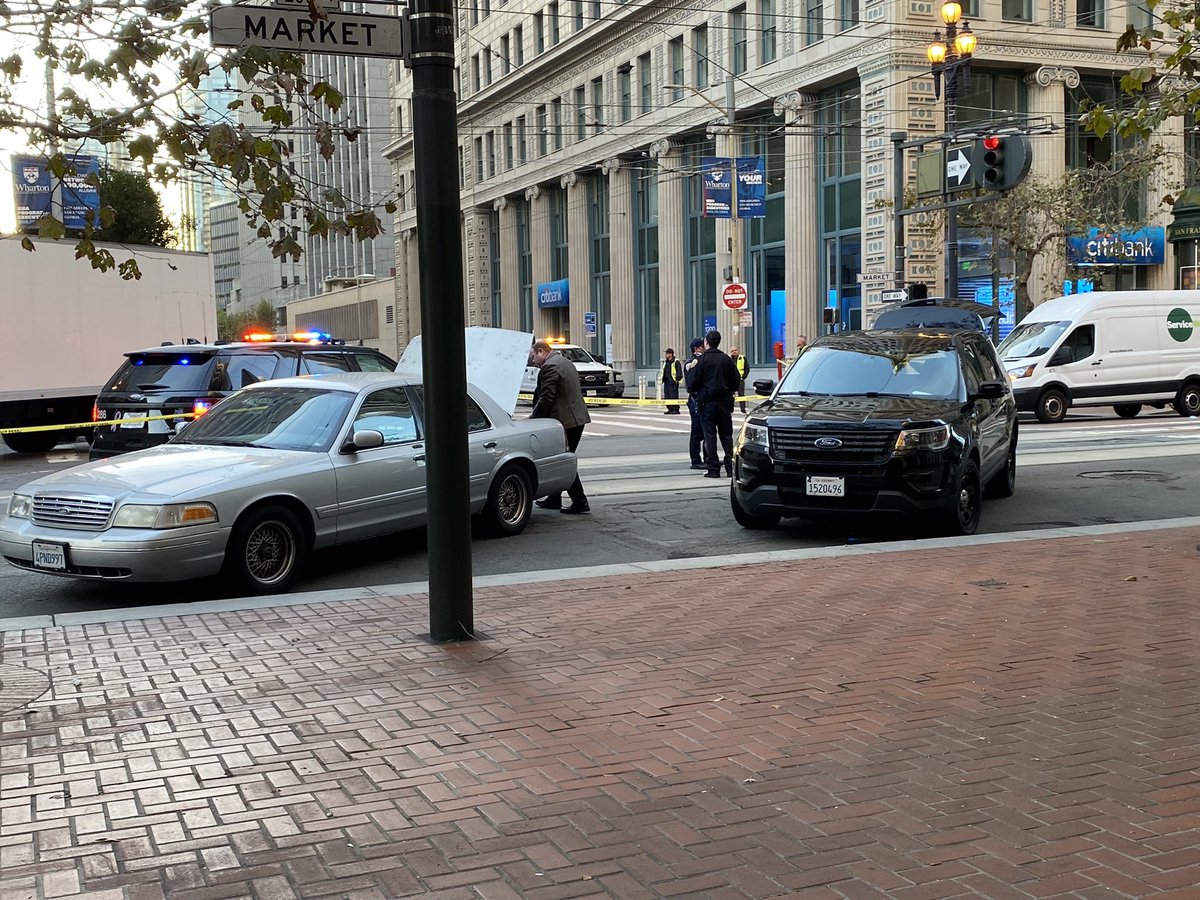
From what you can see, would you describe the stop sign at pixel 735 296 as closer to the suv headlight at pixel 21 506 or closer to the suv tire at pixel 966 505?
the suv tire at pixel 966 505

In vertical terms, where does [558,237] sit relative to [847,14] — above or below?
below

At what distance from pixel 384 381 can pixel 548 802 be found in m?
6.47

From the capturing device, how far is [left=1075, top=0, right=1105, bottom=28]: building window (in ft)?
133

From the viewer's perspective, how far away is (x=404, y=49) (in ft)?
21.9

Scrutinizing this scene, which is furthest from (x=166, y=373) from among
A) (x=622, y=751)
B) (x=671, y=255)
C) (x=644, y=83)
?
(x=644, y=83)

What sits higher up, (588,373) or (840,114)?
(840,114)

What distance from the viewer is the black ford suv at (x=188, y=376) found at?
15.5 m

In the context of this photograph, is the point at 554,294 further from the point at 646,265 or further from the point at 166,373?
the point at 166,373

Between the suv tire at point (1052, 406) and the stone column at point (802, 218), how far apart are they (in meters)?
16.7

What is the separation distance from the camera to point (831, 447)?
10812 mm

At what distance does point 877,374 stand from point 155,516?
6684 millimetres

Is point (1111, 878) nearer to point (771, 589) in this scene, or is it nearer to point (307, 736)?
point (307, 736)

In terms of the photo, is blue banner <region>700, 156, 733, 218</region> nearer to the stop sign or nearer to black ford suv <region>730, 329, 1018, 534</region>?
the stop sign

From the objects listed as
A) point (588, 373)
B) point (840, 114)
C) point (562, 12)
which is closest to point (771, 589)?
point (588, 373)
